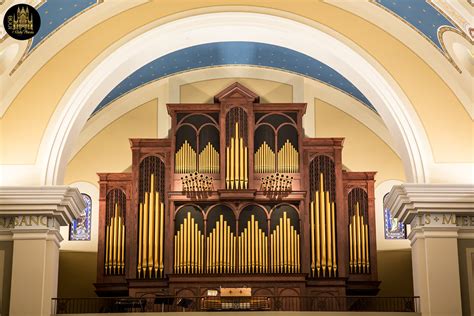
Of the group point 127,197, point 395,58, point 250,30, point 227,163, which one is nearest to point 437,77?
point 395,58

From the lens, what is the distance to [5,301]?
17.3 meters

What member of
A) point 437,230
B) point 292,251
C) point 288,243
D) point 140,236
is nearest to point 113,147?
point 140,236

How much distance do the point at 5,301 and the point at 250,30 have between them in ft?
21.1

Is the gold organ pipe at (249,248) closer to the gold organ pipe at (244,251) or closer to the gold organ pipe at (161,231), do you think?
the gold organ pipe at (244,251)

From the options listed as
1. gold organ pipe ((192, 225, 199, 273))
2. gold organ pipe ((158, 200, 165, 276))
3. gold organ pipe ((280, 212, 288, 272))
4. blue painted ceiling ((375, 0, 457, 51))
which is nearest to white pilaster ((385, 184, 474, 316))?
blue painted ceiling ((375, 0, 457, 51))

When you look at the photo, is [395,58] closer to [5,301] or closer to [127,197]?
[127,197]

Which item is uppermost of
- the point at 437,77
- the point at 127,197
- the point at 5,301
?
the point at 437,77

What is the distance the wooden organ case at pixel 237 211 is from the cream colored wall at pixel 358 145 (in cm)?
120

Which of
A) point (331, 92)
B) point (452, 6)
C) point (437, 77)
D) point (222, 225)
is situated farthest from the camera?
point (331, 92)

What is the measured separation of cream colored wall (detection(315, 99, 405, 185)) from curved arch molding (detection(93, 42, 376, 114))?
0.62 meters

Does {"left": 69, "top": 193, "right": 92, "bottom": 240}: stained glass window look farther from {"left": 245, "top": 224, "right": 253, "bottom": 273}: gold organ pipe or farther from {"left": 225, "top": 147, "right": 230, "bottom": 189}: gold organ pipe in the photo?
{"left": 245, "top": 224, "right": 253, "bottom": 273}: gold organ pipe

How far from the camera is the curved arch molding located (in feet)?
70.9

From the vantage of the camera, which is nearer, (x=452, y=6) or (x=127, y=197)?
(x=452, y=6)

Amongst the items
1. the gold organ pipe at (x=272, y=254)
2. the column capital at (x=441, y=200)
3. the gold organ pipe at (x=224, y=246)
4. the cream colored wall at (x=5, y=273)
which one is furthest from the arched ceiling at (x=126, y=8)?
the gold organ pipe at (x=224, y=246)
